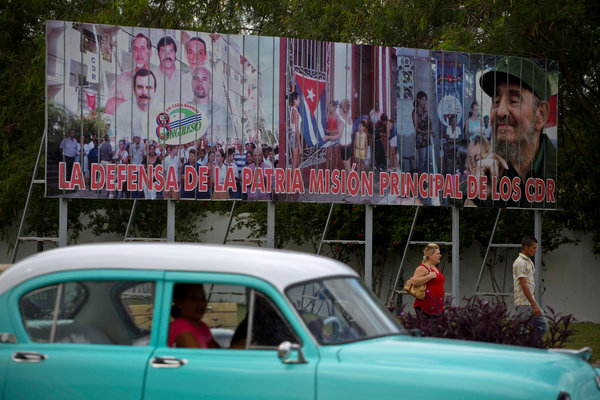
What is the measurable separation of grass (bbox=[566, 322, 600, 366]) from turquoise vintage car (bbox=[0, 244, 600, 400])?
28.3ft

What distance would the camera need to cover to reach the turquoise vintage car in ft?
16.1

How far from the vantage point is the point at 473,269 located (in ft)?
72.0

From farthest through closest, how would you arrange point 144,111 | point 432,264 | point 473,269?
point 473,269 → point 144,111 → point 432,264

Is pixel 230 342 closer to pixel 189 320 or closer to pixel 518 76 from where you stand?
pixel 189 320

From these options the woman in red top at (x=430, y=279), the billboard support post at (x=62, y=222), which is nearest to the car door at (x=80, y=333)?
the woman in red top at (x=430, y=279)

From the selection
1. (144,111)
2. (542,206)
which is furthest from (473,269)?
(144,111)

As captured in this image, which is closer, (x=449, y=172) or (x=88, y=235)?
(x=449, y=172)

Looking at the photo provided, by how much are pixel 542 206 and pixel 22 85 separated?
1322 cm

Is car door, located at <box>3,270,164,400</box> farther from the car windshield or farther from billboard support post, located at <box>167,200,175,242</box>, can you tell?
billboard support post, located at <box>167,200,175,242</box>

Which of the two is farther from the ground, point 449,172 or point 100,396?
point 449,172

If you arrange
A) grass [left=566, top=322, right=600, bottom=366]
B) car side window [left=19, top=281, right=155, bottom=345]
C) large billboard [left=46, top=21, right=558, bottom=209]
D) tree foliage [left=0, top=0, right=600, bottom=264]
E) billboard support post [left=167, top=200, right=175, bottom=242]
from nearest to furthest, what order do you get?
car side window [left=19, top=281, right=155, bottom=345] < grass [left=566, top=322, right=600, bottom=366] < large billboard [left=46, top=21, right=558, bottom=209] < billboard support post [left=167, top=200, right=175, bottom=242] < tree foliage [left=0, top=0, right=600, bottom=264]

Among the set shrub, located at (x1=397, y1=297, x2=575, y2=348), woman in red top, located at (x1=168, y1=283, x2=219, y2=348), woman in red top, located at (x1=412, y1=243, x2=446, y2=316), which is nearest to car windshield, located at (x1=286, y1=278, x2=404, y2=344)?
woman in red top, located at (x1=168, y1=283, x2=219, y2=348)

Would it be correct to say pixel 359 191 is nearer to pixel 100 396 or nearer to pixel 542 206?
pixel 542 206

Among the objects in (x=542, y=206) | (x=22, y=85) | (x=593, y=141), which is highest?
(x=22, y=85)
